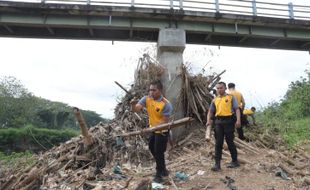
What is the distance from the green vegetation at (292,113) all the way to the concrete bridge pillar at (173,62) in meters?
3.55

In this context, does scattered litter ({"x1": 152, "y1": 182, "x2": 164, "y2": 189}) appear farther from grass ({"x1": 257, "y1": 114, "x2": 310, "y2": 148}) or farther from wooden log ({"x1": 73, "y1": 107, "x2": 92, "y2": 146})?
grass ({"x1": 257, "y1": 114, "x2": 310, "y2": 148})

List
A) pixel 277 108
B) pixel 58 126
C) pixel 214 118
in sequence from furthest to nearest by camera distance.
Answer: pixel 58 126 < pixel 277 108 < pixel 214 118

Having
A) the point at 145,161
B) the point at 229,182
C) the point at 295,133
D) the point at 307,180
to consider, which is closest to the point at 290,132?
the point at 295,133

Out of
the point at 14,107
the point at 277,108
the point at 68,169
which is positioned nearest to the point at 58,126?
the point at 14,107

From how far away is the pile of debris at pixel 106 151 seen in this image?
27.9ft

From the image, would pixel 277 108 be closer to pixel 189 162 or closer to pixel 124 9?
pixel 124 9

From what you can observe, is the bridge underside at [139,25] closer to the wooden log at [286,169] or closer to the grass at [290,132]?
the grass at [290,132]

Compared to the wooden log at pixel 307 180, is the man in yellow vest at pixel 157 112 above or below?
above

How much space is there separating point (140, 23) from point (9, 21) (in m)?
5.65

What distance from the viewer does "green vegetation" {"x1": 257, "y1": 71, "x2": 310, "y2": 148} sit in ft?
47.5

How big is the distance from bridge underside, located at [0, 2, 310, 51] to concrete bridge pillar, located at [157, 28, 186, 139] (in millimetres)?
716

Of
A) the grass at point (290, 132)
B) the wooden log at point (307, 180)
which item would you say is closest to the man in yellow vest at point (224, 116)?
the wooden log at point (307, 180)

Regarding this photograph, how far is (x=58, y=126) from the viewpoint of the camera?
191 ft

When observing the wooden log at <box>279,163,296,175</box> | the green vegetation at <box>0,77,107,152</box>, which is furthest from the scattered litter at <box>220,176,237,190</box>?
the green vegetation at <box>0,77,107,152</box>
